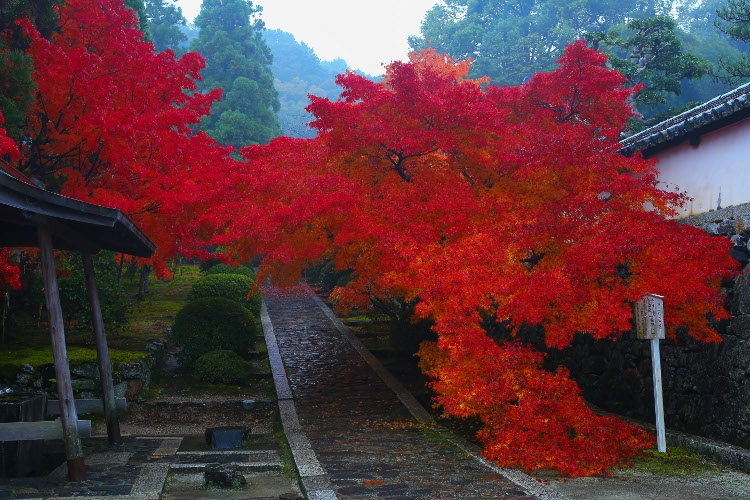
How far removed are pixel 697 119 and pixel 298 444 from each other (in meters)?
9.05

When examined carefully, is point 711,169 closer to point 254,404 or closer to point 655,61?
point 254,404

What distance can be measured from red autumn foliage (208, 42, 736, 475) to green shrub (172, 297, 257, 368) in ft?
10.6

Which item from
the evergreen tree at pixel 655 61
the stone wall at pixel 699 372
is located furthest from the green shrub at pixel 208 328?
the evergreen tree at pixel 655 61

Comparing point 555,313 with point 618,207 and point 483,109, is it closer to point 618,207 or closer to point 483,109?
point 618,207

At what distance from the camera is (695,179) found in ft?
37.8

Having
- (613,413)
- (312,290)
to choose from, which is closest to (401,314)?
(613,413)

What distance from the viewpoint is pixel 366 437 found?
10062 millimetres

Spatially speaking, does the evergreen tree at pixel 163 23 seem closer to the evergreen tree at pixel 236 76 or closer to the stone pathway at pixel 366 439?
the evergreen tree at pixel 236 76

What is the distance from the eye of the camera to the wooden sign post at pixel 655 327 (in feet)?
28.3

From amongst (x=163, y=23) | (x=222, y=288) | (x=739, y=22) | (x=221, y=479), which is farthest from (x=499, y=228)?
(x=163, y=23)

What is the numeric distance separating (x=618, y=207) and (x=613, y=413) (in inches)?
178

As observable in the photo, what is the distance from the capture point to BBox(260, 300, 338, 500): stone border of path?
705 cm

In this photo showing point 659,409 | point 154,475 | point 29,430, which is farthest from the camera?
point 659,409

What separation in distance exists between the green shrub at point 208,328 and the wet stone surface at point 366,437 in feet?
5.79
